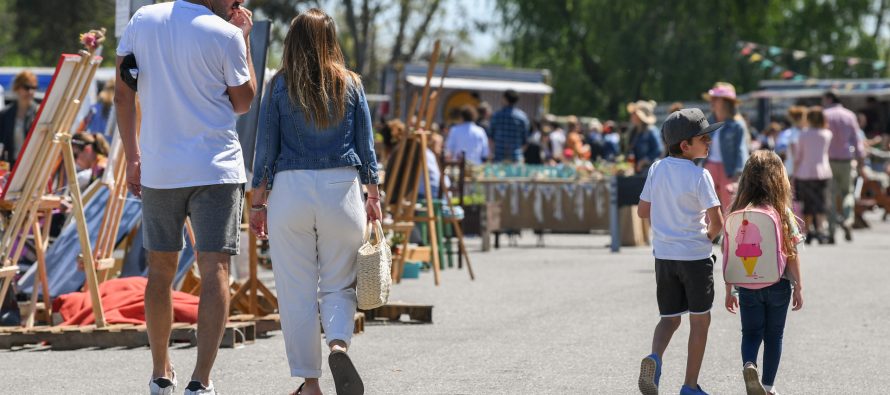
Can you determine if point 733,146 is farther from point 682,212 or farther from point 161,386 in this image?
point 161,386

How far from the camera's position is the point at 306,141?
21.0 ft

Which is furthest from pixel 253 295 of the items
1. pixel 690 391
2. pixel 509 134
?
pixel 509 134

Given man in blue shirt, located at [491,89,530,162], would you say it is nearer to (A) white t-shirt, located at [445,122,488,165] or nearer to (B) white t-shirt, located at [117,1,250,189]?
(A) white t-shirt, located at [445,122,488,165]

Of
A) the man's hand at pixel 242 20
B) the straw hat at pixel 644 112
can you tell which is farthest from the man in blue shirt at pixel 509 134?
the man's hand at pixel 242 20

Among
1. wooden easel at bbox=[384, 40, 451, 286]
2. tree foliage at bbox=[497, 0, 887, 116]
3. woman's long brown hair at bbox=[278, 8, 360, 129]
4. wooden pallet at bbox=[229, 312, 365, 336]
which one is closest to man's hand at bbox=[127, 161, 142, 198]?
woman's long brown hair at bbox=[278, 8, 360, 129]

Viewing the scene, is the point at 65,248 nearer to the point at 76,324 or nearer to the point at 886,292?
the point at 76,324

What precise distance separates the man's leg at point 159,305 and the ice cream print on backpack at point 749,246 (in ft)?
7.82

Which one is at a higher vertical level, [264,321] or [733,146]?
[733,146]

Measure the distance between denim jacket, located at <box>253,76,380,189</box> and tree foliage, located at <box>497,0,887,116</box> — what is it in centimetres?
3925

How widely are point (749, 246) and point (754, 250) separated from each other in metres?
0.03

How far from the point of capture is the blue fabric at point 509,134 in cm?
2123

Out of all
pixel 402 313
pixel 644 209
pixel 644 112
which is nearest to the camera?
pixel 644 209

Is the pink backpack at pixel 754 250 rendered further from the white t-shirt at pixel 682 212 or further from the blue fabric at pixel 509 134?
the blue fabric at pixel 509 134

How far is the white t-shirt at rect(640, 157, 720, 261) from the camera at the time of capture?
681 centimetres
